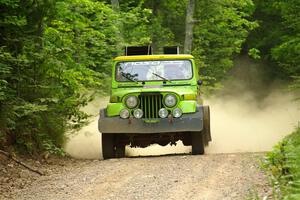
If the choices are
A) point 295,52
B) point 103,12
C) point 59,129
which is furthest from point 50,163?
point 295,52

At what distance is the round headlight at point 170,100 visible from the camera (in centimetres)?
1483

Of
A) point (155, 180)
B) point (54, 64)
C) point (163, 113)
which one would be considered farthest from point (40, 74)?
point (155, 180)

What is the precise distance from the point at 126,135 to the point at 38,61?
117 inches

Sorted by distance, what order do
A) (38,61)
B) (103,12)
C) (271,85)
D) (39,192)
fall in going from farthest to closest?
(271,85) < (103,12) < (38,61) < (39,192)

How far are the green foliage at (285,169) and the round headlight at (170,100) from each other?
525cm

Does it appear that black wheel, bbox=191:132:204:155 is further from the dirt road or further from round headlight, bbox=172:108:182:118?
the dirt road

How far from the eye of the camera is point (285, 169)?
8.66 metres

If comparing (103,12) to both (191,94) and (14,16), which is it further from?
(14,16)

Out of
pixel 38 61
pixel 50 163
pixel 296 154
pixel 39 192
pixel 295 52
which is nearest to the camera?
pixel 296 154

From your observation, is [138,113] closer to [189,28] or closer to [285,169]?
[285,169]

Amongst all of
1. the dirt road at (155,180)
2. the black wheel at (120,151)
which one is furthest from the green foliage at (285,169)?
the black wheel at (120,151)

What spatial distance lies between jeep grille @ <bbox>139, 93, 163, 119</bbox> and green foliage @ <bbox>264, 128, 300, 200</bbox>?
5392 mm

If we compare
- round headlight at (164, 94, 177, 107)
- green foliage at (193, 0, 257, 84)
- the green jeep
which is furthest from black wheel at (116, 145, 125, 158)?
green foliage at (193, 0, 257, 84)

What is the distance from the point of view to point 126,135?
15.5m
